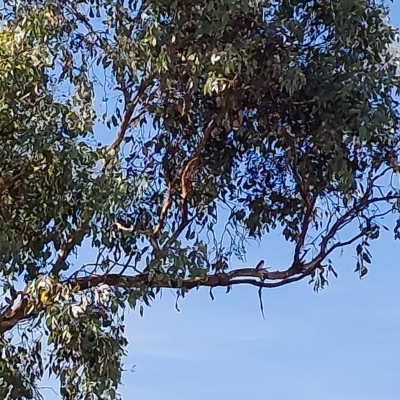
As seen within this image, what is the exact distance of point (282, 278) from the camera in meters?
6.53

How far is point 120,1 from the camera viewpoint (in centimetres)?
625

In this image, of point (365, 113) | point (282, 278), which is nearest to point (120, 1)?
point (365, 113)

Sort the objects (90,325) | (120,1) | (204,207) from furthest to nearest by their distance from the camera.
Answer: (204,207) → (120,1) → (90,325)

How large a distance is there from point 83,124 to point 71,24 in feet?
3.43

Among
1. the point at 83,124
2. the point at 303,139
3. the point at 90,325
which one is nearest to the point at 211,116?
the point at 303,139

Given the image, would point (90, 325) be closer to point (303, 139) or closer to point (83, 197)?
point (83, 197)

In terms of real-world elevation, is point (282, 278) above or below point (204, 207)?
below

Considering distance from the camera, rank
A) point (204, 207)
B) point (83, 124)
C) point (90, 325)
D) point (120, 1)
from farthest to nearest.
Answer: point (204, 207) → point (120, 1) → point (83, 124) → point (90, 325)

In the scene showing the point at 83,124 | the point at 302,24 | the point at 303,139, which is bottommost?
the point at 83,124

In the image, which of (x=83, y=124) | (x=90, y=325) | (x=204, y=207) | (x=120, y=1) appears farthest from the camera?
(x=204, y=207)

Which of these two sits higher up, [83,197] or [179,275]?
[83,197]

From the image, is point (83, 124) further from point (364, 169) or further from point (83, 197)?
point (364, 169)

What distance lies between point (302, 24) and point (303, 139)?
0.82 meters

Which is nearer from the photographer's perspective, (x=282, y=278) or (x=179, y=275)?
(x=179, y=275)
